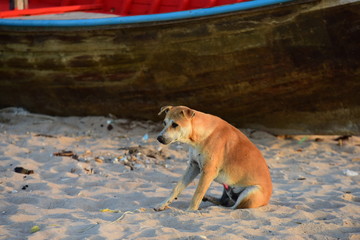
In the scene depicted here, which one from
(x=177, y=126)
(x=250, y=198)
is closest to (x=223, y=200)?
(x=250, y=198)

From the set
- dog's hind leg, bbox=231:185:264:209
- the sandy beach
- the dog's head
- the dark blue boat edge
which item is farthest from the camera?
the dark blue boat edge

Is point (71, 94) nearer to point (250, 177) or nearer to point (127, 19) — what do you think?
point (127, 19)

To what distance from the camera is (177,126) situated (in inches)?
184

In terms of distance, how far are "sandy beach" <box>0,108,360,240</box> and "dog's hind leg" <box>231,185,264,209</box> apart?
96 mm

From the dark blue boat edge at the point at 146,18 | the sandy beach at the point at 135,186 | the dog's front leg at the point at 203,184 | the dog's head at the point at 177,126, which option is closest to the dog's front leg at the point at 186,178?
the sandy beach at the point at 135,186

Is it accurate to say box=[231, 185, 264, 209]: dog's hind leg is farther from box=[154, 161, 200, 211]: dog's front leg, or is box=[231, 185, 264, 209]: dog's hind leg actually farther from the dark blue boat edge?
the dark blue boat edge

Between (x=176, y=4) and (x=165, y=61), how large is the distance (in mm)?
1090

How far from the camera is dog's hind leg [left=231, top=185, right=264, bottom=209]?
476 cm

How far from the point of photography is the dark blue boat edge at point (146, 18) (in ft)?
21.4

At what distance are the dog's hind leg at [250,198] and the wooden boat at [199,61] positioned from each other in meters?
2.62

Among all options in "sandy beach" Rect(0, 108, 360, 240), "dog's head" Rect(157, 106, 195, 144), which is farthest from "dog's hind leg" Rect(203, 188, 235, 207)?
"dog's head" Rect(157, 106, 195, 144)

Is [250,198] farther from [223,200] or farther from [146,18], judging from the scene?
[146,18]

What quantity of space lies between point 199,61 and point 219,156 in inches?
111

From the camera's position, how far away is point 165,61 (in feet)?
24.7
